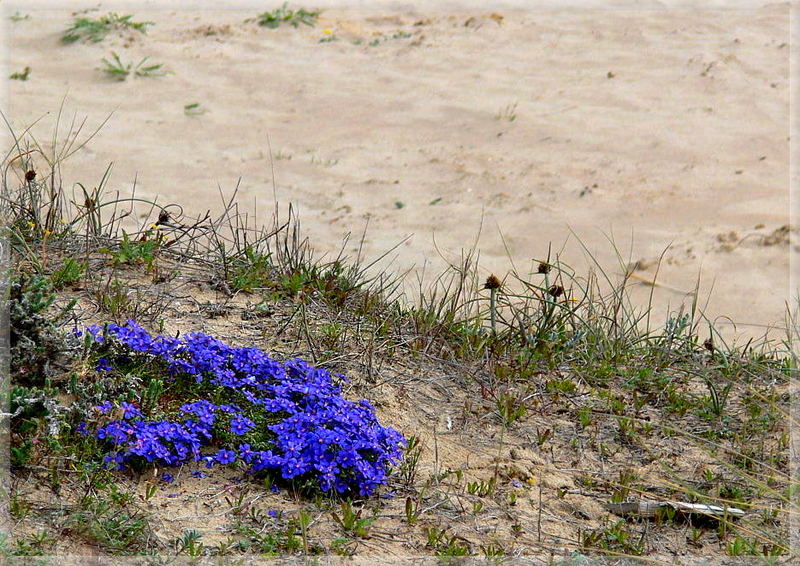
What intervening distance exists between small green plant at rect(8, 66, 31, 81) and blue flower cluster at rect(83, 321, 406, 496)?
5.18 metres

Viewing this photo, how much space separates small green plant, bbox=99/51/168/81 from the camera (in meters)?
7.94

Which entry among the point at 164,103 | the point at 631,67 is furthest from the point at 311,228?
the point at 631,67

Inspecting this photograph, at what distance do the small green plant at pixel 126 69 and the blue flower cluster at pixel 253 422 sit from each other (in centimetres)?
527

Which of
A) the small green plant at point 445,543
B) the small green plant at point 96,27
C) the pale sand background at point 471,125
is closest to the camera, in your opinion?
the small green plant at point 445,543

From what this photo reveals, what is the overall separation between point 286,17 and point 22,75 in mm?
2660

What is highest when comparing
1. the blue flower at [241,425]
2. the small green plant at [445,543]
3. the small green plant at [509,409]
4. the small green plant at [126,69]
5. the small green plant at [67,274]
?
the small green plant at [126,69]

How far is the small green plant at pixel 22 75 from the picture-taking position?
7.64m

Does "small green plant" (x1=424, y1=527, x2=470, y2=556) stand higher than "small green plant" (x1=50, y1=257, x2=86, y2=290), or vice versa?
"small green plant" (x1=50, y1=257, x2=86, y2=290)

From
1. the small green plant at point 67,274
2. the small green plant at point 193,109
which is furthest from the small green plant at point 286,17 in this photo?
the small green plant at point 67,274

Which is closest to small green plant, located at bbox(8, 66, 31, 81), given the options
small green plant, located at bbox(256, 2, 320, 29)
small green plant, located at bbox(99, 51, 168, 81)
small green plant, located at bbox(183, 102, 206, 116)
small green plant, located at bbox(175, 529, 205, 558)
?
small green plant, located at bbox(99, 51, 168, 81)

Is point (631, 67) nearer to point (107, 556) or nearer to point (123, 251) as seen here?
point (123, 251)

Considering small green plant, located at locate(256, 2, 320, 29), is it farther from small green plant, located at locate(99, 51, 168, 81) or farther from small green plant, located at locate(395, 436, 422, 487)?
small green plant, located at locate(395, 436, 422, 487)

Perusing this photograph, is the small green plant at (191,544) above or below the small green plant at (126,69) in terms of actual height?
below

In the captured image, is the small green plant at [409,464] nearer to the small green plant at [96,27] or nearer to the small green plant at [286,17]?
the small green plant at [96,27]
